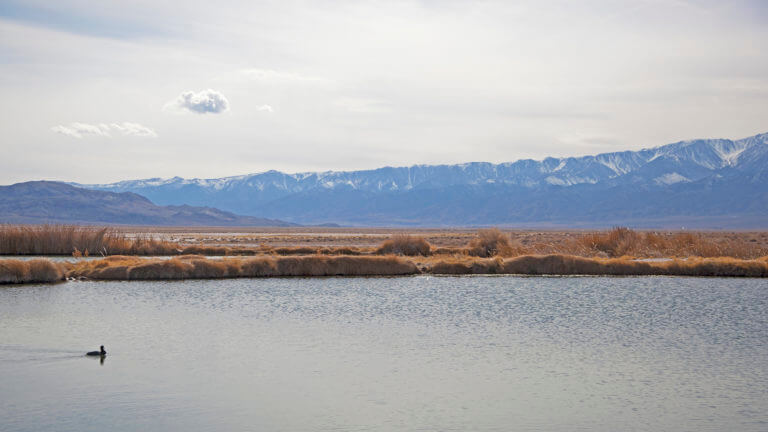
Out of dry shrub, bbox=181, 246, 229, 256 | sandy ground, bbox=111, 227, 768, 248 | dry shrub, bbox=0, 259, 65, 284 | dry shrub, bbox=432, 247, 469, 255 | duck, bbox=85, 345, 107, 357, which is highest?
dry shrub, bbox=0, 259, 65, 284

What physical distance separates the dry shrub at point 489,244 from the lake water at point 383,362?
1819 centimetres

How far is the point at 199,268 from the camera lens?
33812 millimetres

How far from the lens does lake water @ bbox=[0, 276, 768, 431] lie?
12398 mm

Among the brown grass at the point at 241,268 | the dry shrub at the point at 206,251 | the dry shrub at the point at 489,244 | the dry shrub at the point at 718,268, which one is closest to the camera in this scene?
the brown grass at the point at 241,268

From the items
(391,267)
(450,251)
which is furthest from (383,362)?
(450,251)

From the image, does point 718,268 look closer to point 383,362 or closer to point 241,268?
point 241,268

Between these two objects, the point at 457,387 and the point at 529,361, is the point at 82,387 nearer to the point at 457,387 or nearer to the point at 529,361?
the point at 457,387

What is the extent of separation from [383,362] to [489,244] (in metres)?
31.3

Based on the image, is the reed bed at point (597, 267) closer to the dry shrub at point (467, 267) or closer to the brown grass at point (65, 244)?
the dry shrub at point (467, 267)

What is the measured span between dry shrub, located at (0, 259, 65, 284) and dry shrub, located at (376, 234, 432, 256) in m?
21.1

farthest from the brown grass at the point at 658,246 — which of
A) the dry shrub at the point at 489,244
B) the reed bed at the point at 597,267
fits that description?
the reed bed at the point at 597,267

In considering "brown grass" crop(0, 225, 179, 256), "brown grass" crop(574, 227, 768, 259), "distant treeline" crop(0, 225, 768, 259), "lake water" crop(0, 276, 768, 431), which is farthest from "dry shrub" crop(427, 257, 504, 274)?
"brown grass" crop(0, 225, 179, 256)

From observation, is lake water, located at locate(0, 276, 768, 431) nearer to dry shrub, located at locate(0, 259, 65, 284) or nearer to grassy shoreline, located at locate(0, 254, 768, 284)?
dry shrub, located at locate(0, 259, 65, 284)

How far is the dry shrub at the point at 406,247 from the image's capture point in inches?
1873
